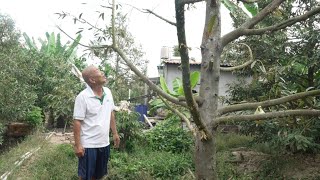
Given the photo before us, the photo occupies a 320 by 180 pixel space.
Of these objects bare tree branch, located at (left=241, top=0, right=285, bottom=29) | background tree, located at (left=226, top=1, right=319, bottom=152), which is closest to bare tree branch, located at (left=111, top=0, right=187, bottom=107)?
bare tree branch, located at (left=241, top=0, right=285, bottom=29)

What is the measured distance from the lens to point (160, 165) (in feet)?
17.6

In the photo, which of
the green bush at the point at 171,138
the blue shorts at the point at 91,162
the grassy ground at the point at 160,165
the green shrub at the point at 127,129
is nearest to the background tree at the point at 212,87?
the blue shorts at the point at 91,162

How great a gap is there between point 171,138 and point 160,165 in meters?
1.88

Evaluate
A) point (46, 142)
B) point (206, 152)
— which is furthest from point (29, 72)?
point (206, 152)

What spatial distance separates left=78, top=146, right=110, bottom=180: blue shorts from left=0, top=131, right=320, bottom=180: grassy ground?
1.30m

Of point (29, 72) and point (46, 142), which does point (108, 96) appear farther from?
point (29, 72)

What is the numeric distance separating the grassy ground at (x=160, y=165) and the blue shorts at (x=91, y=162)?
1303 mm

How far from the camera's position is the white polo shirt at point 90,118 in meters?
3.33

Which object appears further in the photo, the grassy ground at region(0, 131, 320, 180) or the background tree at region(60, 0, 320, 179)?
the grassy ground at region(0, 131, 320, 180)

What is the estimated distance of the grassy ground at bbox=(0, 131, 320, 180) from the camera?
15.9ft

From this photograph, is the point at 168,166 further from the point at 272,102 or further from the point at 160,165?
the point at 272,102

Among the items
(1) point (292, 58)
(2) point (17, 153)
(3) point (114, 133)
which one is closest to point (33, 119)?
(2) point (17, 153)

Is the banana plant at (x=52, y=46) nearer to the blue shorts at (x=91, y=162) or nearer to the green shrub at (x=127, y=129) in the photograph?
the green shrub at (x=127, y=129)

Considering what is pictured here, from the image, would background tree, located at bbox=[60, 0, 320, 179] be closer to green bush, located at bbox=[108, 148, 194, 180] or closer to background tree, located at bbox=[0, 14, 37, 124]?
green bush, located at bbox=[108, 148, 194, 180]
